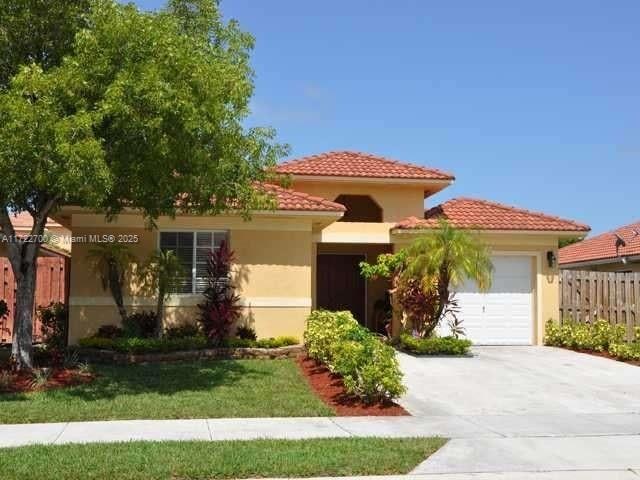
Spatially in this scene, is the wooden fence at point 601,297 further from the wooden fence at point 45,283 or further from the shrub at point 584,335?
the wooden fence at point 45,283

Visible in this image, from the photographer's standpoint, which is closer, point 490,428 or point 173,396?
point 490,428

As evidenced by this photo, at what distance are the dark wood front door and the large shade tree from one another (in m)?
8.59

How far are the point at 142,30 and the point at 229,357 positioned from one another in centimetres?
718

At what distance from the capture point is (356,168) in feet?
61.5

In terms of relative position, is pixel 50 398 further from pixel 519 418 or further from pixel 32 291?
pixel 519 418

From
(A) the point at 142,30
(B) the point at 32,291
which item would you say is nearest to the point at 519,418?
(A) the point at 142,30

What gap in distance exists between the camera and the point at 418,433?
870 centimetres

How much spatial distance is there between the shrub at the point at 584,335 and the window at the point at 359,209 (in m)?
5.45

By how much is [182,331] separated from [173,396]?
4.40 metres

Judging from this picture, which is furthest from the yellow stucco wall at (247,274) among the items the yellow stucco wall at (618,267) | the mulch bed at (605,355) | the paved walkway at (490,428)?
Answer: the yellow stucco wall at (618,267)

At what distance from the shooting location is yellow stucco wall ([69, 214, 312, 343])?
49.8ft

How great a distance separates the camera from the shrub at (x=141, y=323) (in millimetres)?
14578

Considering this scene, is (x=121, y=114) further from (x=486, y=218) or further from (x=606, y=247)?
(x=606, y=247)

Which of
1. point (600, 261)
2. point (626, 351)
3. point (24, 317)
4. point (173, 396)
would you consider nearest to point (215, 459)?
point (173, 396)
